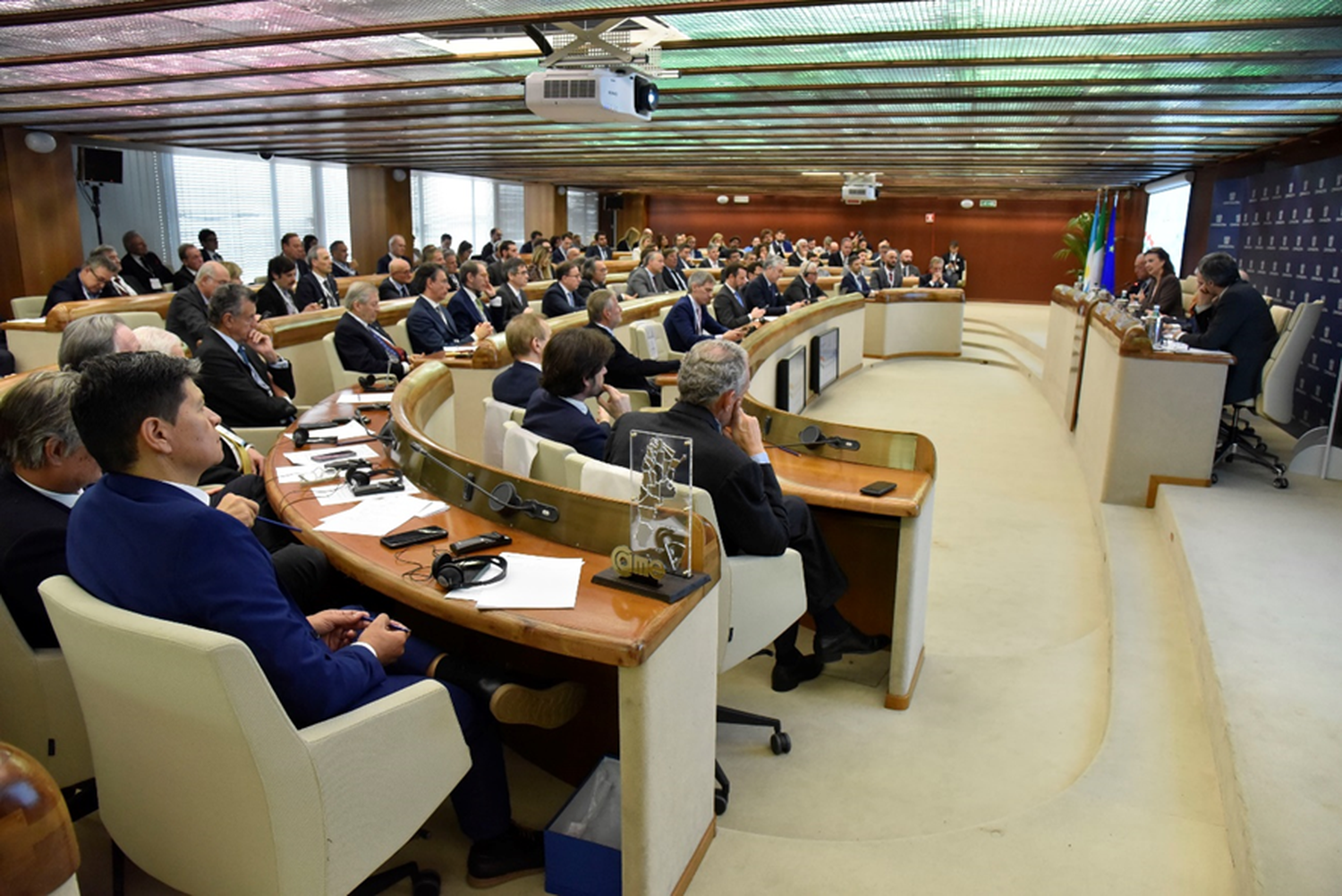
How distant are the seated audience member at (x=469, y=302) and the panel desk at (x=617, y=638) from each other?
468 centimetres

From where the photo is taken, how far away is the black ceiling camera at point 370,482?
291cm

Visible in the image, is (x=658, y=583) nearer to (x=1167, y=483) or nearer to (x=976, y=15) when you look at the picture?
(x=976, y=15)

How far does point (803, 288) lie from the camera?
11031mm

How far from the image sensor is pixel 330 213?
48.3 ft

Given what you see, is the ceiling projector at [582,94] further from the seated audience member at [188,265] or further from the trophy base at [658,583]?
the seated audience member at [188,265]

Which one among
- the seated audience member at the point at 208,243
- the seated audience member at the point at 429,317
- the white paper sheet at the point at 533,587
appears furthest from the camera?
the seated audience member at the point at 208,243

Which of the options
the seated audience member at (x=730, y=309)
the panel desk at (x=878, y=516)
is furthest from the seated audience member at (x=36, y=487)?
the seated audience member at (x=730, y=309)

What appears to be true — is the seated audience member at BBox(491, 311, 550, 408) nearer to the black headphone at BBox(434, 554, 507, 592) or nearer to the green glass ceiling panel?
the green glass ceiling panel

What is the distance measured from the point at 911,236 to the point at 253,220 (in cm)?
1589

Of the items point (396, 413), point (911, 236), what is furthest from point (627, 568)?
point (911, 236)

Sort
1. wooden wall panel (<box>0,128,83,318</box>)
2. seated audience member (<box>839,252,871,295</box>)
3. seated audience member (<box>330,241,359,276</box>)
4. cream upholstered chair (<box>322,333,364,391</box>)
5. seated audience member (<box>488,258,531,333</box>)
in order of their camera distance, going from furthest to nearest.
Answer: seated audience member (<box>839,252,871,295</box>), seated audience member (<box>330,241,359,276</box>), wooden wall panel (<box>0,128,83,318</box>), seated audience member (<box>488,258,531,333</box>), cream upholstered chair (<box>322,333,364,391</box>)

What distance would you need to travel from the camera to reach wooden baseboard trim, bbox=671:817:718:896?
2.15 metres

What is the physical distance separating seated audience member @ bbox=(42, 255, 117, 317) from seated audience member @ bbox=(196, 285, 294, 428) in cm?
397

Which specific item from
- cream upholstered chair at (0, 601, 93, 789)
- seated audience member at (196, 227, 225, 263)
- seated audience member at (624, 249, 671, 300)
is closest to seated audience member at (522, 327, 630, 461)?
cream upholstered chair at (0, 601, 93, 789)
